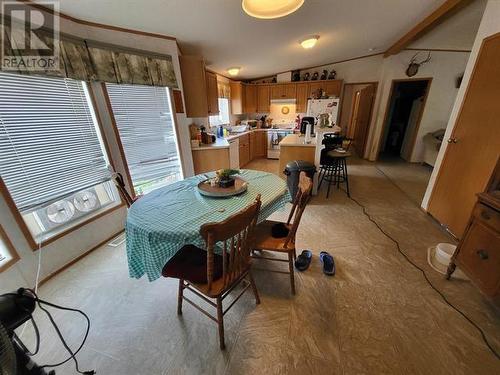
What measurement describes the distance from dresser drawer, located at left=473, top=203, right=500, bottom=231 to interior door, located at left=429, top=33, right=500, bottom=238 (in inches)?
22.0

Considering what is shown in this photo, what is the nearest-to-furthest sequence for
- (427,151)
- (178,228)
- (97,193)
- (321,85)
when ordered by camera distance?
(178,228)
(97,193)
(427,151)
(321,85)

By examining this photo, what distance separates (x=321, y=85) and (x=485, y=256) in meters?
5.31

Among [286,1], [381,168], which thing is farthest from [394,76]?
[286,1]

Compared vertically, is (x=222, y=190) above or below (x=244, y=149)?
above

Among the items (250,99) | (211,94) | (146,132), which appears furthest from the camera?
(250,99)

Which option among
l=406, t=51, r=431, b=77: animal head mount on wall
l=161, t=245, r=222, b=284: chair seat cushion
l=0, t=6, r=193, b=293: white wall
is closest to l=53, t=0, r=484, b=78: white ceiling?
l=0, t=6, r=193, b=293: white wall

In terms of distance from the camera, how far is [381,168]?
4.76 meters

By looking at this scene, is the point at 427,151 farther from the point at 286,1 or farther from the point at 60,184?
the point at 60,184

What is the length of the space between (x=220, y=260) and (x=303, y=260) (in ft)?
3.11

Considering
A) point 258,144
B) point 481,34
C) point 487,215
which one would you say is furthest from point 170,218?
point 258,144

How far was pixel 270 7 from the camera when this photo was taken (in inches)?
59.9

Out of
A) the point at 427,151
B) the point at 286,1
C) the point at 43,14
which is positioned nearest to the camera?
the point at 286,1

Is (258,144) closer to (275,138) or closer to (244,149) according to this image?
(275,138)

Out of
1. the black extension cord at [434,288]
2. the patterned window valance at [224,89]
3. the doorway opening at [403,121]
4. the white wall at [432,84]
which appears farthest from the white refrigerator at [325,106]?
the black extension cord at [434,288]
